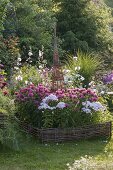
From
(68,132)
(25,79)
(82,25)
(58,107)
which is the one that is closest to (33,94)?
(58,107)

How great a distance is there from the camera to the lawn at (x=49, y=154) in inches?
288

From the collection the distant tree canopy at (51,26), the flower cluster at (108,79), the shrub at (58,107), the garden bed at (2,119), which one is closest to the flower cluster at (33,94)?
the shrub at (58,107)

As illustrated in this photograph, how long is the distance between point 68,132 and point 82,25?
8079 mm

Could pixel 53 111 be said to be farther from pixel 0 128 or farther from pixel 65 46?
pixel 65 46

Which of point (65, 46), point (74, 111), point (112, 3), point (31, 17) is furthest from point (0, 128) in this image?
point (112, 3)

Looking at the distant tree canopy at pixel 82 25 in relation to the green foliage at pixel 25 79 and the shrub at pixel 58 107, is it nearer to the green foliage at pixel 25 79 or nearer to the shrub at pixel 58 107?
the green foliage at pixel 25 79

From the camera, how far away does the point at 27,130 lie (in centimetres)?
872

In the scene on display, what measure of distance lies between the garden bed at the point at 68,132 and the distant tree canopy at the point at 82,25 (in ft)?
22.9

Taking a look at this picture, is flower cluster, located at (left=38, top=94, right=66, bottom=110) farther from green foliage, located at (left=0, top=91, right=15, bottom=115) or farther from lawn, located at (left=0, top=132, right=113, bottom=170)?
lawn, located at (left=0, top=132, right=113, bottom=170)

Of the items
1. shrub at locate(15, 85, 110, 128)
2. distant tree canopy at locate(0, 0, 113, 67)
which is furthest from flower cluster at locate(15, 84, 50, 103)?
distant tree canopy at locate(0, 0, 113, 67)

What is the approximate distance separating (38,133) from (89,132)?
919 mm

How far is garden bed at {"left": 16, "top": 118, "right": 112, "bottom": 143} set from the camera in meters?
8.45

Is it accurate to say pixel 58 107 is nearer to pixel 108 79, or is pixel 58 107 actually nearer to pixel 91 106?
pixel 91 106

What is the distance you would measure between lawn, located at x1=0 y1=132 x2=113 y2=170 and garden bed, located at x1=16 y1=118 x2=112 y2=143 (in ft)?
0.39
